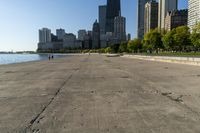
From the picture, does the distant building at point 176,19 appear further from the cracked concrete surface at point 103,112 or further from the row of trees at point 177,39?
the cracked concrete surface at point 103,112

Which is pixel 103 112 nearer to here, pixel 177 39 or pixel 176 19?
pixel 177 39

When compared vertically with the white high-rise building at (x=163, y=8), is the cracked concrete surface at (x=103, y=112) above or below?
below

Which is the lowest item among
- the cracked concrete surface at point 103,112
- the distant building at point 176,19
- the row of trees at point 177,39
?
the cracked concrete surface at point 103,112

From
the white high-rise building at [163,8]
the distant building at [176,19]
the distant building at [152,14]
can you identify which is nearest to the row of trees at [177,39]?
the distant building at [176,19]

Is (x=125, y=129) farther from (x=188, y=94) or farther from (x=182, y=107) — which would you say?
(x=188, y=94)

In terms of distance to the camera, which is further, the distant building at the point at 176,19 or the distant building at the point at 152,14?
the distant building at the point at 152,14

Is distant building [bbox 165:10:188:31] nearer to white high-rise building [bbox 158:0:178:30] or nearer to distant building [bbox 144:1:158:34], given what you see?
white high-rise building [bbox 158:0:178:30]

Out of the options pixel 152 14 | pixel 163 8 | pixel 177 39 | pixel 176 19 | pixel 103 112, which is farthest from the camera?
pixel 152 14

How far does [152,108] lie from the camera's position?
687 cm

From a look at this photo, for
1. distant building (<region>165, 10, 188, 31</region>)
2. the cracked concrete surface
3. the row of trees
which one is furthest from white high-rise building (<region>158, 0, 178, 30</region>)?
the cracked concrete surface

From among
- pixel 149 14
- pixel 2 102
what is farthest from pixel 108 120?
pixel 149 14

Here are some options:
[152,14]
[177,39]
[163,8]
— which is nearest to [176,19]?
[163,8]

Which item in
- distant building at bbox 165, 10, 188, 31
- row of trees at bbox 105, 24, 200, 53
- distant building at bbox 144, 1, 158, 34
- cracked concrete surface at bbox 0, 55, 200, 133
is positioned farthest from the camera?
distant building at bbox 144, 1, 158, 34

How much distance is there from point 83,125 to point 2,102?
3868 millimetres
